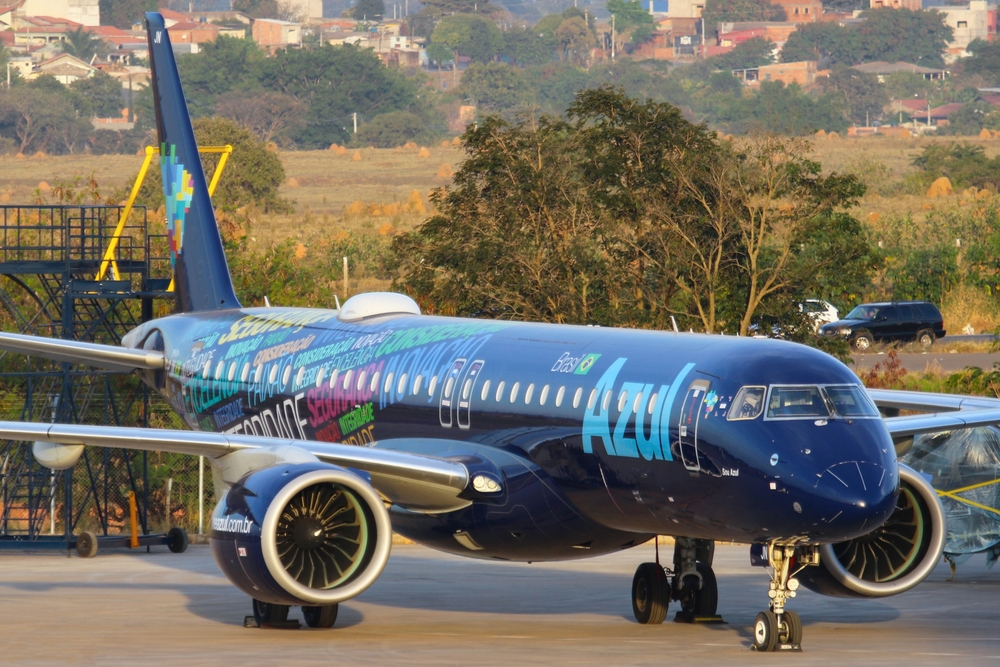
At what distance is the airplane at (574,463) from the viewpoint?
→ 17469mm

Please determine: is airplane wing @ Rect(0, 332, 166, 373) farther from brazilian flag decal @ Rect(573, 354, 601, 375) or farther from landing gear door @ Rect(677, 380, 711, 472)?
landing gear door @ Rect(677, 380, 711, 472)

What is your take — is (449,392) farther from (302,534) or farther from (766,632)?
(766,632)

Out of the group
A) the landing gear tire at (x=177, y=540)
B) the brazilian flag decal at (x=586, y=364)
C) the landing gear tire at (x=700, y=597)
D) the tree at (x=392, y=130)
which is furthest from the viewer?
the tree at (x=392, y=130)

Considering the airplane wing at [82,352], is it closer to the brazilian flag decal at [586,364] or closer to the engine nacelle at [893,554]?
the brazilian flag decal at [586,364]

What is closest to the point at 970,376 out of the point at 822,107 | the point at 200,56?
the point at 822,107

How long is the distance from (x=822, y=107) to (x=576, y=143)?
502 feet

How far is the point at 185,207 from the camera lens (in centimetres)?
3117

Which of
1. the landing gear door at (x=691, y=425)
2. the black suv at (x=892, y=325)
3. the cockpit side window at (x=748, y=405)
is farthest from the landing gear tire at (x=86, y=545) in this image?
the black suv at (x=892, y=325)

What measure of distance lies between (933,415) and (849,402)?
15.9 feet

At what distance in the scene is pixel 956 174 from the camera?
120188 millimetres

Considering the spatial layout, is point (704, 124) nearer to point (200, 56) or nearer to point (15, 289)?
point (15, 289)

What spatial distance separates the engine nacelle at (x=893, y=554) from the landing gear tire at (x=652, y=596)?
203cm

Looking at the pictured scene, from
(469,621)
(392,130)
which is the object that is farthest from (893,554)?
(392,130)

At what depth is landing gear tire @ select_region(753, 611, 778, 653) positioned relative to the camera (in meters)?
18.3
